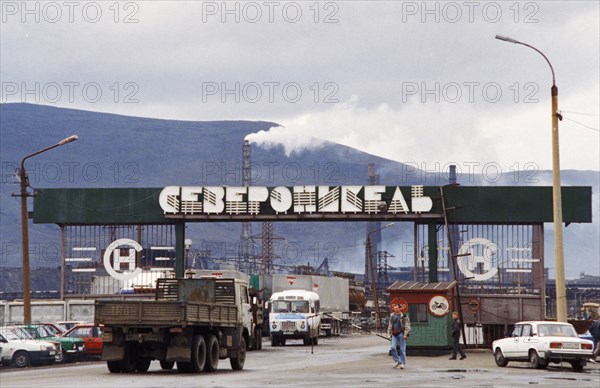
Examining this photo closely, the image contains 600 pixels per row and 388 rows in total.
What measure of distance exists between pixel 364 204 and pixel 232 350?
2559 cm

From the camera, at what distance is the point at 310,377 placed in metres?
28.8

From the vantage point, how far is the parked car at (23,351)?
1569 inches

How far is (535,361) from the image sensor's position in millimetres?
35125

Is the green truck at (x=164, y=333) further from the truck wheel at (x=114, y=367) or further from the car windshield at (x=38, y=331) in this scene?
the car windshield at (x=38, y=331)

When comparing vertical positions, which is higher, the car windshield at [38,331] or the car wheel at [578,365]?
the car windshield at [38,331]

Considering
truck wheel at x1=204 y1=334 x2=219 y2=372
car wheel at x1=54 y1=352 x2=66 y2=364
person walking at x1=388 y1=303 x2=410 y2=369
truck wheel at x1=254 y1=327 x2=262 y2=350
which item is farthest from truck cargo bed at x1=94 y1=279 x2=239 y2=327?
truck wheel at x1=254 y1=327 x2=262 y2=350

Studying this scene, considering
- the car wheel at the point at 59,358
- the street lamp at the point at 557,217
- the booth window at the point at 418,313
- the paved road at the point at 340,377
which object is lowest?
the car wheel at the point at 59,358

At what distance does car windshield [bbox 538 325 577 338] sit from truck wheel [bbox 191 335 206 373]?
10817mm

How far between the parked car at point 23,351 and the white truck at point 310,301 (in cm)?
1464

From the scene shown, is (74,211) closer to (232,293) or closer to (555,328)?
(232,293)

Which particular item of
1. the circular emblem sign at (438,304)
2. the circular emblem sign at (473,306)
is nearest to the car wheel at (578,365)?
the circular emblem sign at (438,304)

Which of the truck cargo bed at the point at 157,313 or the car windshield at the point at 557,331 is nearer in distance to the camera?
the truck cargo bed at the point at 157,313

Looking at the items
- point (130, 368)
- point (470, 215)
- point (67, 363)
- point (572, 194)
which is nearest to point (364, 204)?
point (470, 215)

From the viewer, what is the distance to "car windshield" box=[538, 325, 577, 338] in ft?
114
